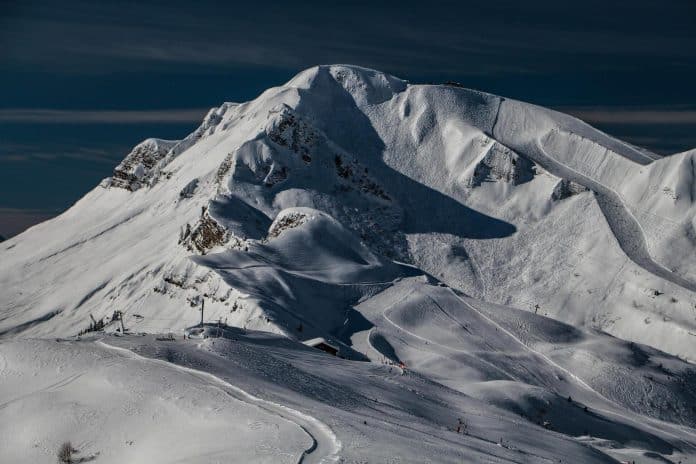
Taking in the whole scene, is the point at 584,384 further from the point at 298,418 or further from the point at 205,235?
the point at 298,418

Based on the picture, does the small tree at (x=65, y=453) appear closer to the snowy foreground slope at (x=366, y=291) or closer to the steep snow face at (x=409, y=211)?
the snowy foreground slope at (x=366, y=291)

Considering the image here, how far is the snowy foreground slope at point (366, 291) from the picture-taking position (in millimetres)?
32188

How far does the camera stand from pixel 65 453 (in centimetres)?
2947

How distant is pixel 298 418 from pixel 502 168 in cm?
8784

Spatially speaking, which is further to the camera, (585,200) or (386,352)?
(585,200)

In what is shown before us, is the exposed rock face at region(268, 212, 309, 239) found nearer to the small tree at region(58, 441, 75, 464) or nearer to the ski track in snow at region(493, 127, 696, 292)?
the ski track in snow at region(493, 127, 696, 292)

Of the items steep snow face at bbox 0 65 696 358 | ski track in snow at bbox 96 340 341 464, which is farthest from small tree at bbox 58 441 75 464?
steep snow face at bbox 0 65 696 358

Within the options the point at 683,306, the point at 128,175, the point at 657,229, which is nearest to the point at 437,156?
the point at 657,229

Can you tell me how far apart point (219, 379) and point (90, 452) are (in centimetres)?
629

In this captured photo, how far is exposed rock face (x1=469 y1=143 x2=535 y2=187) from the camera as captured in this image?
11431 centimetres

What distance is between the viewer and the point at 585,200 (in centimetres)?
10750

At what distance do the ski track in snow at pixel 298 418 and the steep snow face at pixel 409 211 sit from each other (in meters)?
39.8

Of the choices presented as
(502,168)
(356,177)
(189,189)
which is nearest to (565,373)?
(356,177)

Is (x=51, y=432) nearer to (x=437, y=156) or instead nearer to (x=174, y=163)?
(x=437, y=156)
